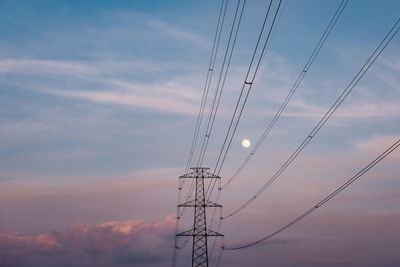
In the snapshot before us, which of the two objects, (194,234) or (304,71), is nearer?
(304,71)

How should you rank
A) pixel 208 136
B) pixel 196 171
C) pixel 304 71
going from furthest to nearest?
1. pixel 196 171
2. pixel 208 136
3. pixel 304 71

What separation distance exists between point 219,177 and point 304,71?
112 ft

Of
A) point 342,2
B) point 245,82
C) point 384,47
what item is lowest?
point 245,82

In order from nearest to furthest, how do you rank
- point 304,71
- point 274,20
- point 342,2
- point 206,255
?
point 274,20 → point 342,2 → point 304,71 → point 206,255

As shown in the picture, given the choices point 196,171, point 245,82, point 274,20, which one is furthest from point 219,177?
point 274,20

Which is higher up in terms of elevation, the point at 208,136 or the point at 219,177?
the point at 219,177

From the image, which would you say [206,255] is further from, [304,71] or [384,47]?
[384,47]

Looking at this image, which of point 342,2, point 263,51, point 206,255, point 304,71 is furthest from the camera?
point 206,255

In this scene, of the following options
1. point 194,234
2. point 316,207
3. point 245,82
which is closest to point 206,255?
point 194,234

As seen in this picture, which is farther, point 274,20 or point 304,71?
point 304,71

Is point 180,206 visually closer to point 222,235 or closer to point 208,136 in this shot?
point 222,235

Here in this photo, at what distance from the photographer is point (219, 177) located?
6162cm

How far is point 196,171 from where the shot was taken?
2461 inches

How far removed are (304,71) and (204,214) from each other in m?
34.9
